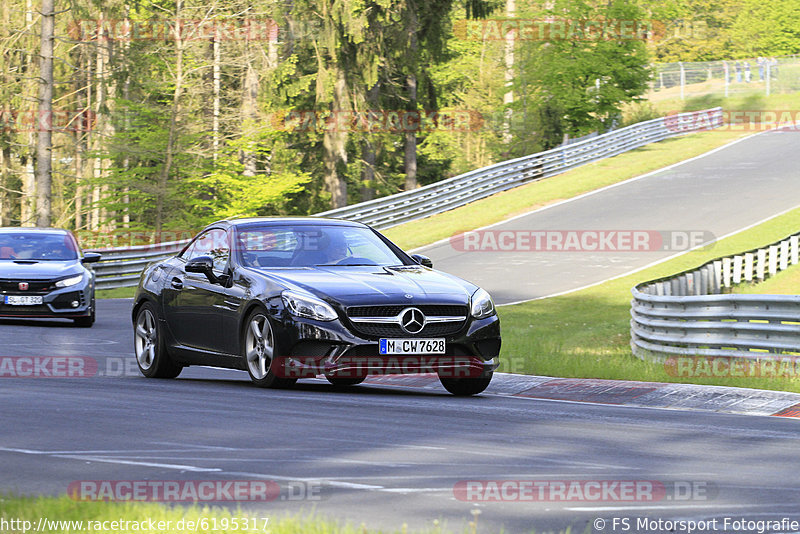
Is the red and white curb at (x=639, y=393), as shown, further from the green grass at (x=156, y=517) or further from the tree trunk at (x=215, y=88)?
the tree trunk at (x=215, y=88)

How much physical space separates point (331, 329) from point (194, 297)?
2.26 m

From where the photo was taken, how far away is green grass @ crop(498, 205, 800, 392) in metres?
13.1

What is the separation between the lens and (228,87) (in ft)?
177

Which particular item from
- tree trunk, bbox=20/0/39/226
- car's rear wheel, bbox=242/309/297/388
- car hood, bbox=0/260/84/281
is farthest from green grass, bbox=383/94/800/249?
car's rear wheel, bbox=242/309/297/388

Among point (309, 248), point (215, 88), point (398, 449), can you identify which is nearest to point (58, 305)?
point (309, 248)

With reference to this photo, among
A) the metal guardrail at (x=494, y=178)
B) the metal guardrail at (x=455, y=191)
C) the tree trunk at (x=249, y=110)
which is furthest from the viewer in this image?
the tree trunk at (x=249, y=110)

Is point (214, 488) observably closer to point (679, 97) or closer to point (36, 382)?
point (36, 382)

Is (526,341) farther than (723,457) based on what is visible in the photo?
Yes

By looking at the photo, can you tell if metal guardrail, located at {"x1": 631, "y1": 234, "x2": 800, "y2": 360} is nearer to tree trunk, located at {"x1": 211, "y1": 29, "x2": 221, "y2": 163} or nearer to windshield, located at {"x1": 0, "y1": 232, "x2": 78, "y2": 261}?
windshield, located at {"x1": 0, "y1": 232, "x2": 78, "y2": 261}

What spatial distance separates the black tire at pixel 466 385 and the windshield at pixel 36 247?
11054 mm

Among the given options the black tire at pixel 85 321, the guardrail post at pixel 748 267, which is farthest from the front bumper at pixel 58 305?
the guardrail post at pixel 748 267

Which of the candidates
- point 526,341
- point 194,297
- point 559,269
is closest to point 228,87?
point 559,269

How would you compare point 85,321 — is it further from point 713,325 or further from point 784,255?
point 784,255

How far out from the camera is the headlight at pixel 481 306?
1083 centimetres
